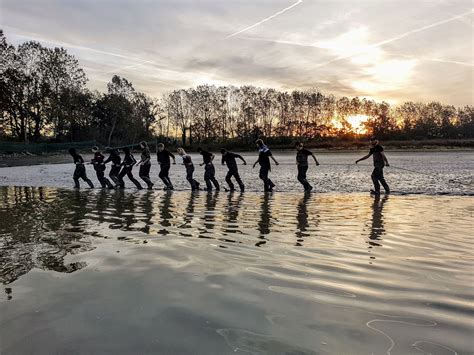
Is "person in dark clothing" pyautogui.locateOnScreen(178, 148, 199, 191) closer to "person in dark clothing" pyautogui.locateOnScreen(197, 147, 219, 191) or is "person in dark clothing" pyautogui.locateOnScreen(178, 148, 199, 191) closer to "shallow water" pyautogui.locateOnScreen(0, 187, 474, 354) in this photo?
"person in dark clothing" pyautogui.locateOnScreen(197, 147, 219, 191)

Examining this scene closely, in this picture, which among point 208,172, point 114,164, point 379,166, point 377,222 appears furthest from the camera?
point 114,164

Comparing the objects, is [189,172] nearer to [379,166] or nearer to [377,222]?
[379,166]

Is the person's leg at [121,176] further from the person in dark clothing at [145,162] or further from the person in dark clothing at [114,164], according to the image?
the person in dark clothing at [145,162]

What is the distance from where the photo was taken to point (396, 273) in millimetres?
4922

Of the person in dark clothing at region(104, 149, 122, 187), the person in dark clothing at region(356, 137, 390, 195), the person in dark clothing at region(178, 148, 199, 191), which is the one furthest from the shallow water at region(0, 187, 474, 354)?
the person in dark clothing at region(104, 149, 122, 187)

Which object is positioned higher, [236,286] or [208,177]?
[208,177]

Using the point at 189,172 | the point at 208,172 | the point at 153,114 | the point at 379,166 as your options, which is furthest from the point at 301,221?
the point at 153,114

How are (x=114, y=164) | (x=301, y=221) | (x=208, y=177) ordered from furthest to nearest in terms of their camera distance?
(x=114, y=164)
(x=208, y=177)
(x=301, y=221)

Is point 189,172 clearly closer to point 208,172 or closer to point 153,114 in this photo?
point 208,172

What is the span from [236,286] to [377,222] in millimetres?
5130

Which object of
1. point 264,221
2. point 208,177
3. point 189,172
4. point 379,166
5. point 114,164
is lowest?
point 264,221

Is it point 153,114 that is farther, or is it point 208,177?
point 153,114

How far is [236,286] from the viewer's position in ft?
14.6

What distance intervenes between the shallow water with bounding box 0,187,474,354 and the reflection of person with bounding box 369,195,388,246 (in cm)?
7
